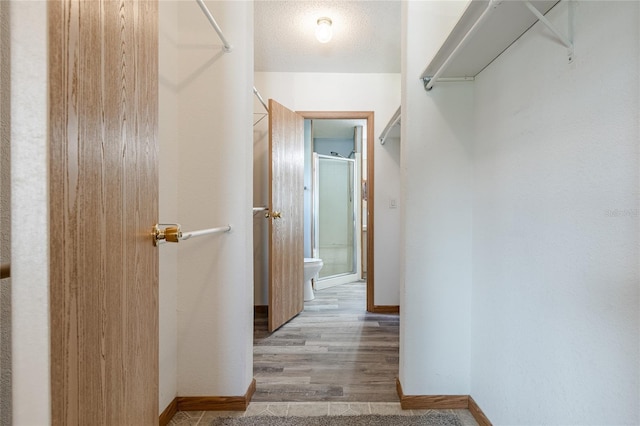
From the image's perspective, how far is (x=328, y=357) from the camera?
6.72ft

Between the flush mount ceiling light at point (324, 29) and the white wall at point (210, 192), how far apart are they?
0.85 meters

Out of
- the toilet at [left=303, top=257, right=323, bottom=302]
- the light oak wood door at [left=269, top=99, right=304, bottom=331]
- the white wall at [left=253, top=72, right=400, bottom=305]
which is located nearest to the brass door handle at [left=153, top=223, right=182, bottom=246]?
the light oak wood door at [left=269, top=99, right=304, bottom=331]

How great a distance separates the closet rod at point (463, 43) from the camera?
2.88 ft

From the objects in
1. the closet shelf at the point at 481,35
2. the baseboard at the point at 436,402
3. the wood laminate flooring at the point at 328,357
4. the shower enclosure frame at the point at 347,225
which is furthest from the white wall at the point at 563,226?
the shower enclosure frame at the point at 347,225

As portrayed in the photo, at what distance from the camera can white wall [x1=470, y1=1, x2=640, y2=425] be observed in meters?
0.72

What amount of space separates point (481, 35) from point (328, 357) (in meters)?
2.00

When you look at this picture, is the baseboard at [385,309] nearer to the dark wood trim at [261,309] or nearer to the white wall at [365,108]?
the white wall at [365,108]

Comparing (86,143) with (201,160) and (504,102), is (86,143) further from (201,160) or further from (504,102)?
(504,102)

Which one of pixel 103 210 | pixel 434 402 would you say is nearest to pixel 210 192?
pixel 103 210

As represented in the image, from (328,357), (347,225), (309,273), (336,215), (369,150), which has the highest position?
(369,150)

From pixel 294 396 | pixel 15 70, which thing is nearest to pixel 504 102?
pixel 15 70

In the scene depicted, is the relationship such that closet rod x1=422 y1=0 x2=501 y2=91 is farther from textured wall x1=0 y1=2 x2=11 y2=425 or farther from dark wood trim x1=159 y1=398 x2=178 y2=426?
dark wood trim x1=159 y1=398 x2=178 y2=426

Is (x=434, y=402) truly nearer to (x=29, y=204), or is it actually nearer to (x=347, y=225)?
(x=29, y=204)

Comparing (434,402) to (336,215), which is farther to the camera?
(336,215)
